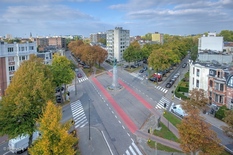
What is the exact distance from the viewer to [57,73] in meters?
52.0

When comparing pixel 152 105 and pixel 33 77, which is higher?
pixel 33 77

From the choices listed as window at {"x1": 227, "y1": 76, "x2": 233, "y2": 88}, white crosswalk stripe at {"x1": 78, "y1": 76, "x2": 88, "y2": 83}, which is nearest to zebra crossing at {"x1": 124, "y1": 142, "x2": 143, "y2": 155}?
window at {"x1": 227, "y1": 76, "x2": 233, "y2": 88}

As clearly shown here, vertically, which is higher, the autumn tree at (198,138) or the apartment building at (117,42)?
the apartment building at (117,42)

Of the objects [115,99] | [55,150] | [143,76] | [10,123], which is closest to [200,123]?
[55,150]

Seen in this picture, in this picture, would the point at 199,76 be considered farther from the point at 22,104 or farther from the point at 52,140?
the point at 52,140

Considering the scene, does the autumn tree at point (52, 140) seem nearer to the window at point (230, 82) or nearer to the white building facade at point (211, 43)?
the window at point (230, 82)

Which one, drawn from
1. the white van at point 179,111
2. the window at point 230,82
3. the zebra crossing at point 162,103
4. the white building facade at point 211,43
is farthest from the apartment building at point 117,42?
the window at point 230,82

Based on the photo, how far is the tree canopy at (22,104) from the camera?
2961 cm

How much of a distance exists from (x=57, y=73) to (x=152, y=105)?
23.5 m

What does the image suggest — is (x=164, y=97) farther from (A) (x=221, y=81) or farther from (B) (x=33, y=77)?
(B) (x=33, y=77)

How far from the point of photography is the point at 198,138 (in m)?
24.7

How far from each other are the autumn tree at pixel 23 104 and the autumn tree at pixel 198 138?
63.0 feet

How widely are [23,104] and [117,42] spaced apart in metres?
98.7

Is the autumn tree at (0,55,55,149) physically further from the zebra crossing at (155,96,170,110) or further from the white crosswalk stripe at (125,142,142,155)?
the zebra crossing at (155,96,170,110)
